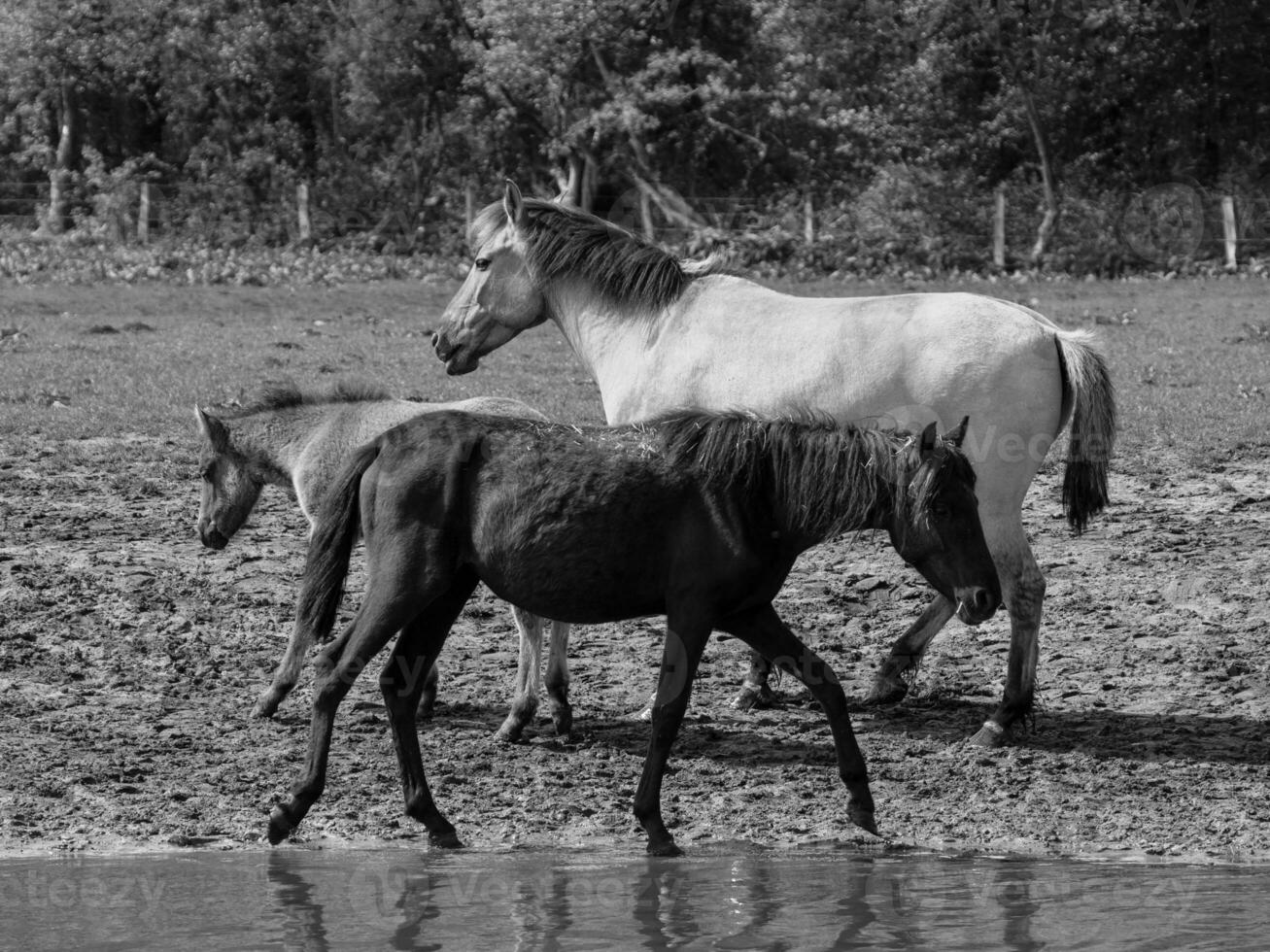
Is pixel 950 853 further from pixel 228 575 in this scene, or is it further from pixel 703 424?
pixel 228 575

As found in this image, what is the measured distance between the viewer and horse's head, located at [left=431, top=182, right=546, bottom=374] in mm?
7934

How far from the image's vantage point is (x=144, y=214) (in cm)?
2653

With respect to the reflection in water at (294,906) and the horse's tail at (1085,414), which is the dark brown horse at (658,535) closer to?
the reflection in water at (294,906)

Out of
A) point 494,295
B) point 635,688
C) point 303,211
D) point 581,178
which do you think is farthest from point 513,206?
point 303,211

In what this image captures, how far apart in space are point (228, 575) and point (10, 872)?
3.34 meters

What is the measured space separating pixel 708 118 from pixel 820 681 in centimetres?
1998

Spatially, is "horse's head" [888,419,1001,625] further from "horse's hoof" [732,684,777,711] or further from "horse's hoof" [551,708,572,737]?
"horse's hoof" [551,708,572,737]

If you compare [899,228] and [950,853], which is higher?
[899,228]

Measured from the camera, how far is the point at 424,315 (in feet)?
61.8

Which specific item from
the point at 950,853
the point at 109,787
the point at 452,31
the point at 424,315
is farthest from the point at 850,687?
the point at 452,31

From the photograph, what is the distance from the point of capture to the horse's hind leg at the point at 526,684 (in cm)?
689

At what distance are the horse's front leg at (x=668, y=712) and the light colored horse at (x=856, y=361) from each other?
129 centimetres

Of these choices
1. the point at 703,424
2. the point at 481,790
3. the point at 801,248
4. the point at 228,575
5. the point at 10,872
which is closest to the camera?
the point at 10,872

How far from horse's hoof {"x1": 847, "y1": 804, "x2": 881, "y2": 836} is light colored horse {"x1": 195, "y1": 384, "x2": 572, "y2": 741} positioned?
1475mm
